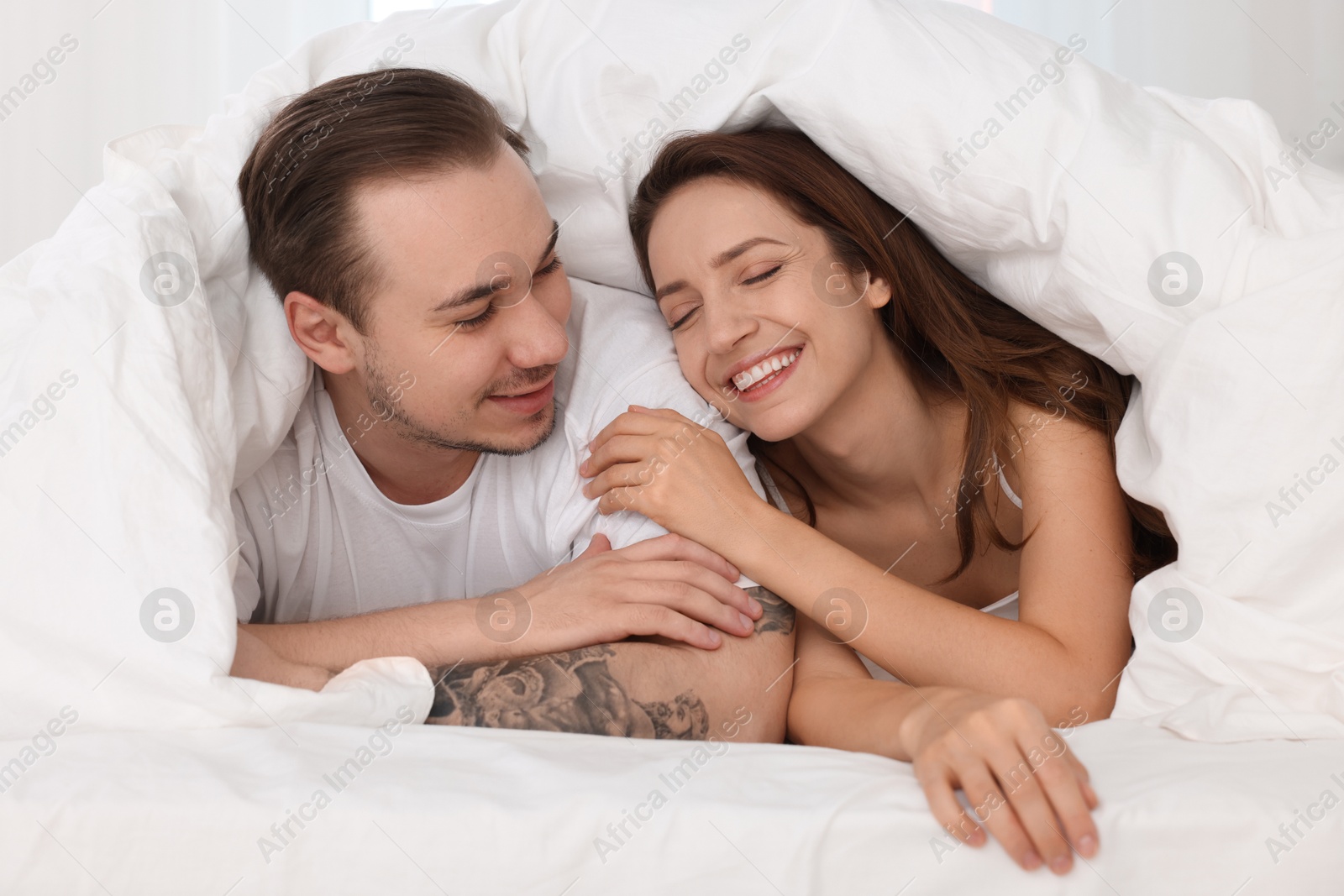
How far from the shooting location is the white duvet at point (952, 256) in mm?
948

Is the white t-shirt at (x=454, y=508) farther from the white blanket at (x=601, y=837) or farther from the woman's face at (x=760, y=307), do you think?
the white blanket at (x=601, y=837)

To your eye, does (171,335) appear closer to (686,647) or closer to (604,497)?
(604,497)

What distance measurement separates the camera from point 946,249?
4.60ft

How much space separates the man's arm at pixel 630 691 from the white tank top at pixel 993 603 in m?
0.22

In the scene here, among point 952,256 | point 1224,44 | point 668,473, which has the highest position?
point 1224,44

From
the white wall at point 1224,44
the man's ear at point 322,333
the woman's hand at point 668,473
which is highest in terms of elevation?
the white wall at point 1224,44

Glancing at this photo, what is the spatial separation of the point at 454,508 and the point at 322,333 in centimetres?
30

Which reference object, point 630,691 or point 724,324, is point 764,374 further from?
point 630,691

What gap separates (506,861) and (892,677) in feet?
2.46

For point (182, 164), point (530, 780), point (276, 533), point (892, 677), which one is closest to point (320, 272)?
point (182, 164)

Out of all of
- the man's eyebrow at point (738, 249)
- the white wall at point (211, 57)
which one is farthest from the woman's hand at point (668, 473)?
the white wall at point (211, 57)

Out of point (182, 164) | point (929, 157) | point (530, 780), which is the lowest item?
point (530, 780)

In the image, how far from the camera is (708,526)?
122 cm

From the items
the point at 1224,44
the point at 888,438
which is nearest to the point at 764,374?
the point at 888,438
